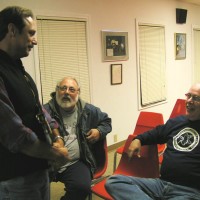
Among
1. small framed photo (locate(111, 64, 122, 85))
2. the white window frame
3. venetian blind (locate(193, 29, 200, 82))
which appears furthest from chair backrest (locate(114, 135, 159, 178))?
venetian blind (locate(193, 29, 200, 82))

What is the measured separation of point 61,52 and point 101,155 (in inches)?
65.1

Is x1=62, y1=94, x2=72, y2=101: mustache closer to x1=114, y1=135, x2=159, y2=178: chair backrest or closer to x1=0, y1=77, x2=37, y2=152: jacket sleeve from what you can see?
x1=114, y1=135, x2=159, y2=178: chair backrest

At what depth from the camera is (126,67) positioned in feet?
14.8

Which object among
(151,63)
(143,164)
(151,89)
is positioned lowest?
(143,164)

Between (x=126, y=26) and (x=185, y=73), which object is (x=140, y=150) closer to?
(x=126, y=26)

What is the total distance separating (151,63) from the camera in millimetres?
5031

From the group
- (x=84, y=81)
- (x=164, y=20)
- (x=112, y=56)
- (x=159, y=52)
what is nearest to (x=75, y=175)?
(x=84, y=81)

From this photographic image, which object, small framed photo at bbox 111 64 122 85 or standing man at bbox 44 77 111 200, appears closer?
standing man at bbox 44 77 111 200

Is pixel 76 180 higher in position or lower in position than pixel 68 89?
lower

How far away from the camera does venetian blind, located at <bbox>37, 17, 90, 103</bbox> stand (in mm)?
3359

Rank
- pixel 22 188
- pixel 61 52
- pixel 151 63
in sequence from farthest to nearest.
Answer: pixel 151 63
pixel 61 52
pixel 22 188

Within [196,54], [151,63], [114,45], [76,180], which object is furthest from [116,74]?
[196,54]

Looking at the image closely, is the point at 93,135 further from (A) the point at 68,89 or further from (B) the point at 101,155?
(A) the point at 68,89

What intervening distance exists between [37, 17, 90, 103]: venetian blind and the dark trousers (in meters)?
1.34
